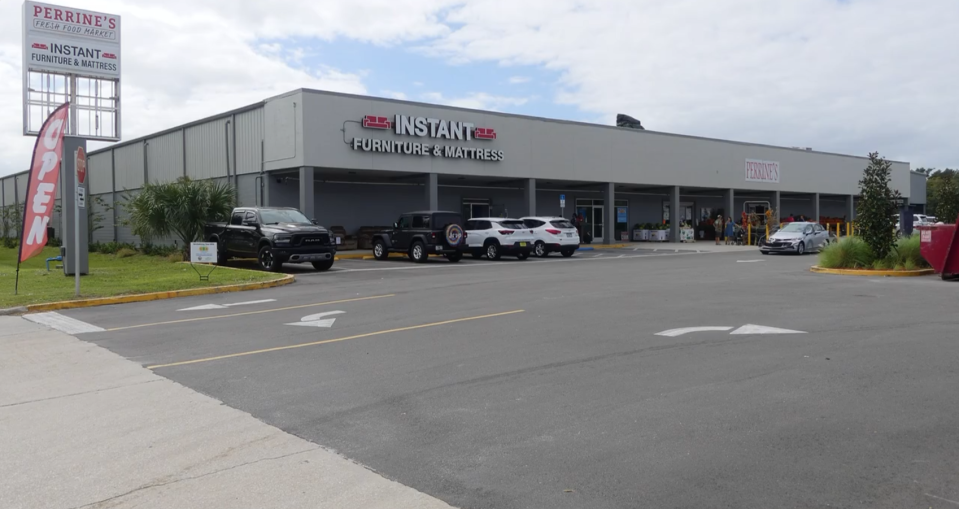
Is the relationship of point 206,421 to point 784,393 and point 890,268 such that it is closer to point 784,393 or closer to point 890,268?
point 784,393

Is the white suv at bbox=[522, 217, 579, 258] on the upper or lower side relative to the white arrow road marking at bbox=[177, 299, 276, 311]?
upper

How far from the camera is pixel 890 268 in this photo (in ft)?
65.6

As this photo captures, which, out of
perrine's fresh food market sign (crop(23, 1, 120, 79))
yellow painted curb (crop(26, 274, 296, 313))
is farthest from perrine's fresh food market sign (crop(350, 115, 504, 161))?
yellow painted curb (crop(26, 274, 296, 313))

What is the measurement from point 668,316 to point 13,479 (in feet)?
29.5

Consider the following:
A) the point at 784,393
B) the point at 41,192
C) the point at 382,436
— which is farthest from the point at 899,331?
the point at 41,192

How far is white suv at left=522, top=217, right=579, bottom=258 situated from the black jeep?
4.22 m

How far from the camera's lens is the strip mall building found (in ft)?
95.8

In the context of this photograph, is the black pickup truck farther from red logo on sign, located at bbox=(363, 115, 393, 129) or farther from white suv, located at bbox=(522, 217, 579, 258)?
white suv, located at bbox=(522, 217, 579, 258)

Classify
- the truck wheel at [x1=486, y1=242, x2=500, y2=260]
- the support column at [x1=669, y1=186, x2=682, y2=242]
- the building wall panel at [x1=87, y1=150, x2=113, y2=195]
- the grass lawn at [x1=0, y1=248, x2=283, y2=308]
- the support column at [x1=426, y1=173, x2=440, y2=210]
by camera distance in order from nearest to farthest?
the grass lawn at [x1=0, y1=248, x2=283, y2=308] → the truck wheel at [x1=486, y1=242, x2=500, y2=260] → the support column at [x1=426, y1=173, x2=440, y2=210] → the building wall panel at [x1=87, y1=150, x2=113, y2=195] → the support column at [x1=669, y1=186, x2=682, y2=242]

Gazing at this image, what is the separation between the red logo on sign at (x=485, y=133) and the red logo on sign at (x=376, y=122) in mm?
4550

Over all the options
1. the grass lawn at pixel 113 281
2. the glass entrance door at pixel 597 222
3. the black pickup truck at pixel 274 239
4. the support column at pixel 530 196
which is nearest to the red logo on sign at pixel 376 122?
the black pickup truck at pixel 274 239

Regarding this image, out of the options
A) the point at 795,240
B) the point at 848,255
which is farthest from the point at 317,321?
the point at 795,240

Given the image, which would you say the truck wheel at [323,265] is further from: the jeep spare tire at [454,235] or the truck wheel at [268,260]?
the jeep spare tire at [454,235]

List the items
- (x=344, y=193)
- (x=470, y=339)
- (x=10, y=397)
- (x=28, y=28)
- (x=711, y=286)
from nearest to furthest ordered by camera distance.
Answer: (x=10, y=397), (x=470, y=339), (x=711, y=286), (x=28, y=28), (x=344, y=193)
